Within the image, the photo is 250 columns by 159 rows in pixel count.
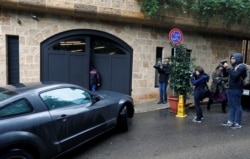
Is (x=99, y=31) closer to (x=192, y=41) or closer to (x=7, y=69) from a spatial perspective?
(x=7, y=69)

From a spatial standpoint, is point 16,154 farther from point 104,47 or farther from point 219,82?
point 104,47

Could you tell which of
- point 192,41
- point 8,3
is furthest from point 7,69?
point 192,41

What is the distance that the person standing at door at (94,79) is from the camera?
912 centimetres

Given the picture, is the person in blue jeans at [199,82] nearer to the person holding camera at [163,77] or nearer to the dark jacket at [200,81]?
the dark jacket at [200,81]

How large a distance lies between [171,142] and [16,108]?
3153mm

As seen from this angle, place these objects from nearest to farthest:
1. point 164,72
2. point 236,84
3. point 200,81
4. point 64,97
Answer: point 64,97, point 236,84, point 200,81, point 164,72

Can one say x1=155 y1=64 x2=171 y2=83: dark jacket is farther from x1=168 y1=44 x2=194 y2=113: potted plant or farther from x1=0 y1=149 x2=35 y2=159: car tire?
x1=0 y1=149 x2=35 y2=159: car tire

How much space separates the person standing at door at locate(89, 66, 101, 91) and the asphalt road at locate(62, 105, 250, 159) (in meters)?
2.53

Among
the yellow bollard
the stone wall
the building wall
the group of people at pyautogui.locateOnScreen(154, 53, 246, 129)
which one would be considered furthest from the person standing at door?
the yellow bollard

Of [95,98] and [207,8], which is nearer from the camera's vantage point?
[95,98]

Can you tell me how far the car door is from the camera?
4.21m

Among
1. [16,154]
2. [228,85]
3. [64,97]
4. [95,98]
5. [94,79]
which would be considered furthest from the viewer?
[94,79]

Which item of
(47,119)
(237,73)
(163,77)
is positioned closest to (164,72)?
(163,77)

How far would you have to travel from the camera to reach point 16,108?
3.74 metres
